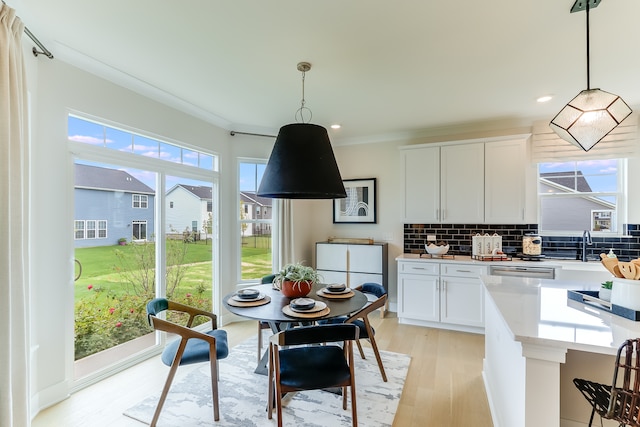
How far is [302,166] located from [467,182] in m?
2.75

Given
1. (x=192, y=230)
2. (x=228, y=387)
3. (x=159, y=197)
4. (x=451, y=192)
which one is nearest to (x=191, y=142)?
(x=159, y=197)

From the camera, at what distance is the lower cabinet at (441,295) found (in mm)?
3645

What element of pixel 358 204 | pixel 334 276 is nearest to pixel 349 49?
pixel 358 204

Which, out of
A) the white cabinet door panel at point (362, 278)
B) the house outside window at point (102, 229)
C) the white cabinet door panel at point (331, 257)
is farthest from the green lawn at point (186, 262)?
the white cabinet door panel at point (362, 278)

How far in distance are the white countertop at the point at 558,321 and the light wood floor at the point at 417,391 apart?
0.98m

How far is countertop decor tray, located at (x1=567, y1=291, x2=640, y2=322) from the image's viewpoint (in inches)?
57.2

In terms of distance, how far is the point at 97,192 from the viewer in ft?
8.79

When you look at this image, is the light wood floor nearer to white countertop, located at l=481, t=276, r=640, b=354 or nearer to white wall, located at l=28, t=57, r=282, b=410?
white wall, located at l=28, t=57, r=282, b=410

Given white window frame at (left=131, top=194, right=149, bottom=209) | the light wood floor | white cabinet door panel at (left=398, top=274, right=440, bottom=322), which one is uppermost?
white window frame at (left=131, top=194, right=149, bottom=209)

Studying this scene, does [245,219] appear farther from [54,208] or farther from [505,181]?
[505,181]

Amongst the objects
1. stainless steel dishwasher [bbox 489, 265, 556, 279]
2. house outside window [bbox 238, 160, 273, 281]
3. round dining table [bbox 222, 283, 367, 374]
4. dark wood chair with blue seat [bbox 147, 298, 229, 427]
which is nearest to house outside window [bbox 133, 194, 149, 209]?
dark wood chair with blue seat [bbox 147, 298, 229, 427]

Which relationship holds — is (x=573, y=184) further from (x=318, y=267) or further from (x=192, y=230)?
(x=192, y=230)

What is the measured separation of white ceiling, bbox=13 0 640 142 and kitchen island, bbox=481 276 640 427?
180 cm

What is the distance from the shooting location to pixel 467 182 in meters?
Result: 3.93
